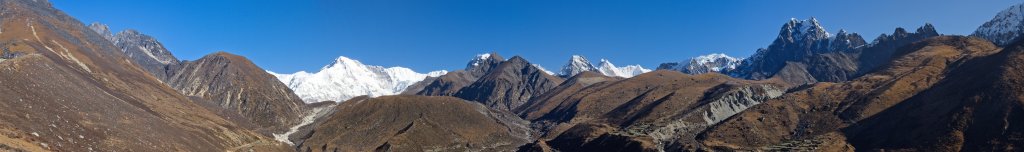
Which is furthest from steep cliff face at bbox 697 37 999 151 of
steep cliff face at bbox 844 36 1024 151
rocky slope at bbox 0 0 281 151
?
rocky slope at bbox 0 0 281 151

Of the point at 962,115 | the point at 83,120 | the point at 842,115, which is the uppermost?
the point at 842,115

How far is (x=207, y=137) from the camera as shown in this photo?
529 feet

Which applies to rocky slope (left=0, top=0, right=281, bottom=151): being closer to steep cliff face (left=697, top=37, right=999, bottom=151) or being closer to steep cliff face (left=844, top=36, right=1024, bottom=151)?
steep cliff face (left=697, top=37, right=999, bottom=151)

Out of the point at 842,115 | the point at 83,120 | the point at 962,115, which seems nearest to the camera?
Result: the point at 83,120

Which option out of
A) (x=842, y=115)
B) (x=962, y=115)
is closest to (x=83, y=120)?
(x=842, y=115)

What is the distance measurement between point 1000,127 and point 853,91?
193ft

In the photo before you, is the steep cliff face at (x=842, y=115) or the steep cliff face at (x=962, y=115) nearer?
the steep cliff face at (x=962, y=115)

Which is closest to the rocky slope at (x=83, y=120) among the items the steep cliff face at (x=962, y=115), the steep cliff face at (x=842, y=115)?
Answer: the steep cliff face at (x=842, y=115)

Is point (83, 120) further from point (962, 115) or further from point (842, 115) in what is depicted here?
point (962, 115)

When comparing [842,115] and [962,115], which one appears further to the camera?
[842,115]

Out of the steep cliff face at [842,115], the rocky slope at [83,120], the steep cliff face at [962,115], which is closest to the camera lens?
the rocky slope at [83,120]

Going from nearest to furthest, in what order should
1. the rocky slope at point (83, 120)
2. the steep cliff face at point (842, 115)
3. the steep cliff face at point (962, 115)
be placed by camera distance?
the rocky slope at point (83, 120)
the steep cliff face at point (962, 115)
the steep cliff face at point (842, 115)

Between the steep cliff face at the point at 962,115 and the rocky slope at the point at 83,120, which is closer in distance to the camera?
the rocky slope at the point at 83,120

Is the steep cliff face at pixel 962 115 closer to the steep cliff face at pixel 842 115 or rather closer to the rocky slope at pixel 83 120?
the steep cliff face at pixel 842 115
